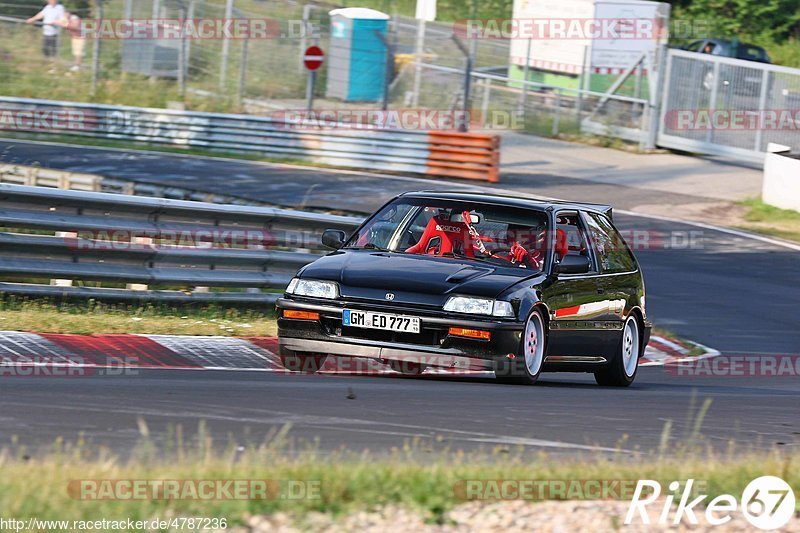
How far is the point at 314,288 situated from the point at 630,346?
300 centimetres

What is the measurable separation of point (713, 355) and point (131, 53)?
20577mm

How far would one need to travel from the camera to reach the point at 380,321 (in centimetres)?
848

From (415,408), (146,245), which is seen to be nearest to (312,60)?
(146,245)

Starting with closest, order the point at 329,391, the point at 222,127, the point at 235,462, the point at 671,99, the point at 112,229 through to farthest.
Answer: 1. the point at 235,462
2. the point at 329,391
3. the point at 112,229
4. the point at 222,127
5. the point at 671,99

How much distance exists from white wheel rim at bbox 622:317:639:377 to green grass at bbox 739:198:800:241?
1201cm

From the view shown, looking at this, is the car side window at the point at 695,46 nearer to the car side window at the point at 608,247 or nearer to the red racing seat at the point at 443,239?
the car side window at the point at 608,247

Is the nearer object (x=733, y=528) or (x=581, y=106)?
(x=733, y=528)

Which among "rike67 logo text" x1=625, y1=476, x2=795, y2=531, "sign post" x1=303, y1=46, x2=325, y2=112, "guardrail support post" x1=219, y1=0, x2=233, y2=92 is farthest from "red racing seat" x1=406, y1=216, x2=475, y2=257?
"guardrail support post" x1=219, y1=0, x2=233, y2=92

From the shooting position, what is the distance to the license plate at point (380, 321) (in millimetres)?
8422

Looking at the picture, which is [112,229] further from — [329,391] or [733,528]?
[733,528]

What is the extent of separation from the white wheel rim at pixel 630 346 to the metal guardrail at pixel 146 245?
9.85ft

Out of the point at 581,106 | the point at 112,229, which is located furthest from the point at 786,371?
the point at 581,106

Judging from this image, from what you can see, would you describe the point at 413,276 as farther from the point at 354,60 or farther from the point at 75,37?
the point at 75,37

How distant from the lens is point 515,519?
4887 mm
